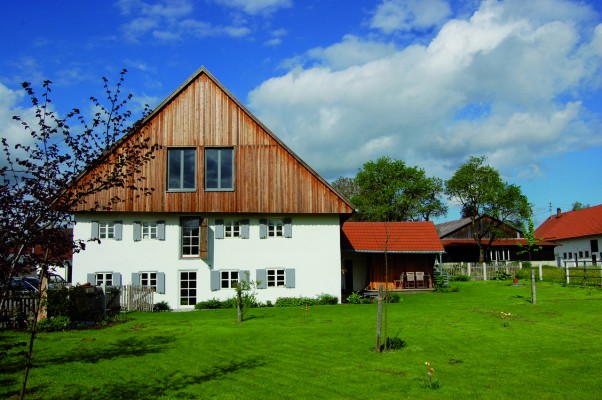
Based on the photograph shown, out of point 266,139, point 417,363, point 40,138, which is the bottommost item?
point 417,363

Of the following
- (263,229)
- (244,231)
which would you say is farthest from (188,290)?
(263,229)

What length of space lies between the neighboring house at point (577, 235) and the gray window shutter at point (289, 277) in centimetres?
4080

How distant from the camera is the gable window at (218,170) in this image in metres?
28.4

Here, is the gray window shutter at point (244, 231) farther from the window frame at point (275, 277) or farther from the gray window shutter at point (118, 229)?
the gray window shutter at point (118, 229)

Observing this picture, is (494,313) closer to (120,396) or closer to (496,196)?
(120,396)

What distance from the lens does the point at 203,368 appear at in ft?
38.3

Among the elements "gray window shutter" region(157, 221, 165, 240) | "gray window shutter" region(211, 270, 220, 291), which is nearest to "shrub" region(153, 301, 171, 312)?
"gray window shutter" region(211, 270, 220, 291)

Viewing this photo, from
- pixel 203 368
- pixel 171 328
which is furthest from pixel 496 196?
pixel 203 368

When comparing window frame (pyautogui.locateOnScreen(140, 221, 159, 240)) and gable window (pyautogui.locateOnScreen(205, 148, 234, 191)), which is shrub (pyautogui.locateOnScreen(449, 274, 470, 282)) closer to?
gable window (pyautogui.locateOnScreen(205, 148, 234, 191))

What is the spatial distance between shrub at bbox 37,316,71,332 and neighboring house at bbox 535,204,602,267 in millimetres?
53501

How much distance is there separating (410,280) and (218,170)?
49.4ft

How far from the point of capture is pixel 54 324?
18156 mm

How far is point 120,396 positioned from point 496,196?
5811 centimetres

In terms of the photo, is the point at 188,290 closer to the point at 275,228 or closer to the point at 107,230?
the point at 107,230
